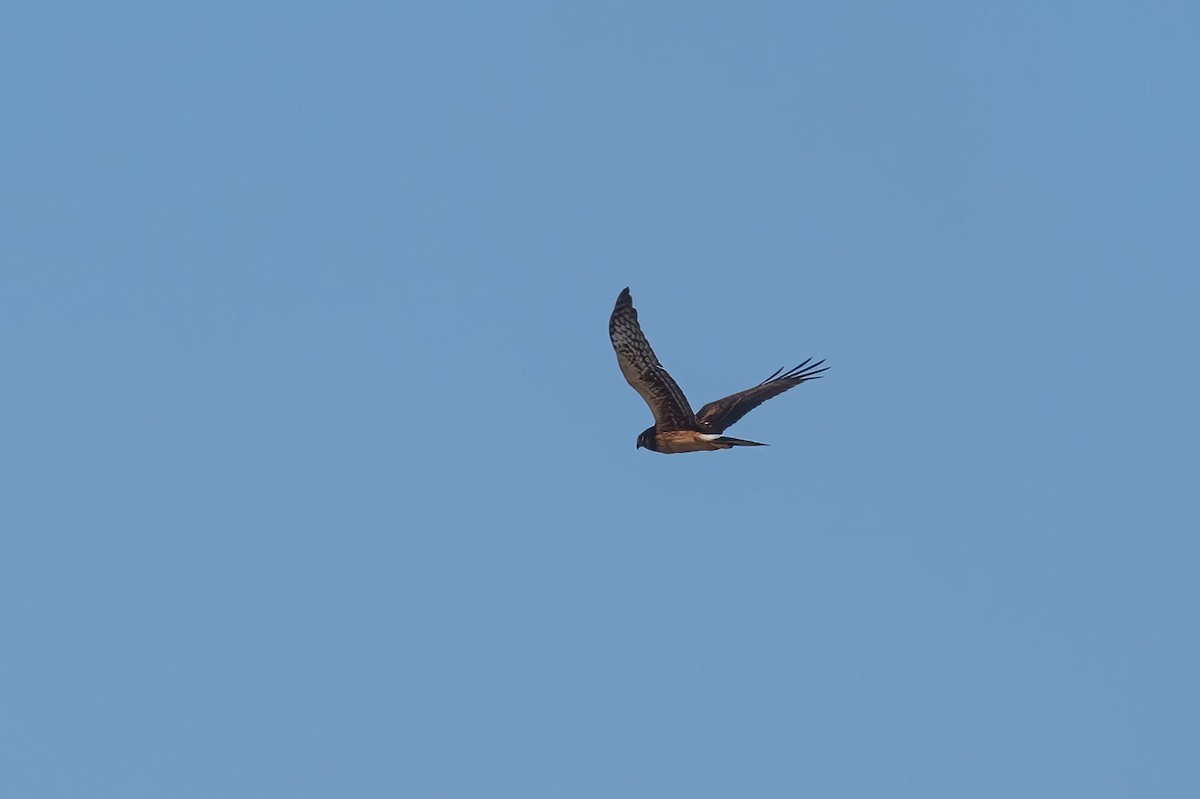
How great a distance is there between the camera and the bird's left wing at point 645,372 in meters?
43.4

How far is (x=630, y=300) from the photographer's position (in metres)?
43.6

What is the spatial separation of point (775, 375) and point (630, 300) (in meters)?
7.46

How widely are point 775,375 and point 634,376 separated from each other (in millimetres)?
6806

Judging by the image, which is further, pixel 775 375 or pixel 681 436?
pixel 775 375

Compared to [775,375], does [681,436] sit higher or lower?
lower

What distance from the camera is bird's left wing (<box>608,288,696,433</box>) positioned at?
4341cm

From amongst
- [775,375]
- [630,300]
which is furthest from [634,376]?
[775,375]

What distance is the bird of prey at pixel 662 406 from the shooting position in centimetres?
4350

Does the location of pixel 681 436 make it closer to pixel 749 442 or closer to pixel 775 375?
pixel 749 442

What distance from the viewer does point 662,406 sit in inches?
1762

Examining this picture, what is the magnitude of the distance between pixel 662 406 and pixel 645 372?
1.10 m

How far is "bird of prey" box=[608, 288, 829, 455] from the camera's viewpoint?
43.5 m

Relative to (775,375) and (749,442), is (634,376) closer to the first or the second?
(749,442)

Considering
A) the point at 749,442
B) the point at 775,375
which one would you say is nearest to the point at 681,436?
the point at 749,442
